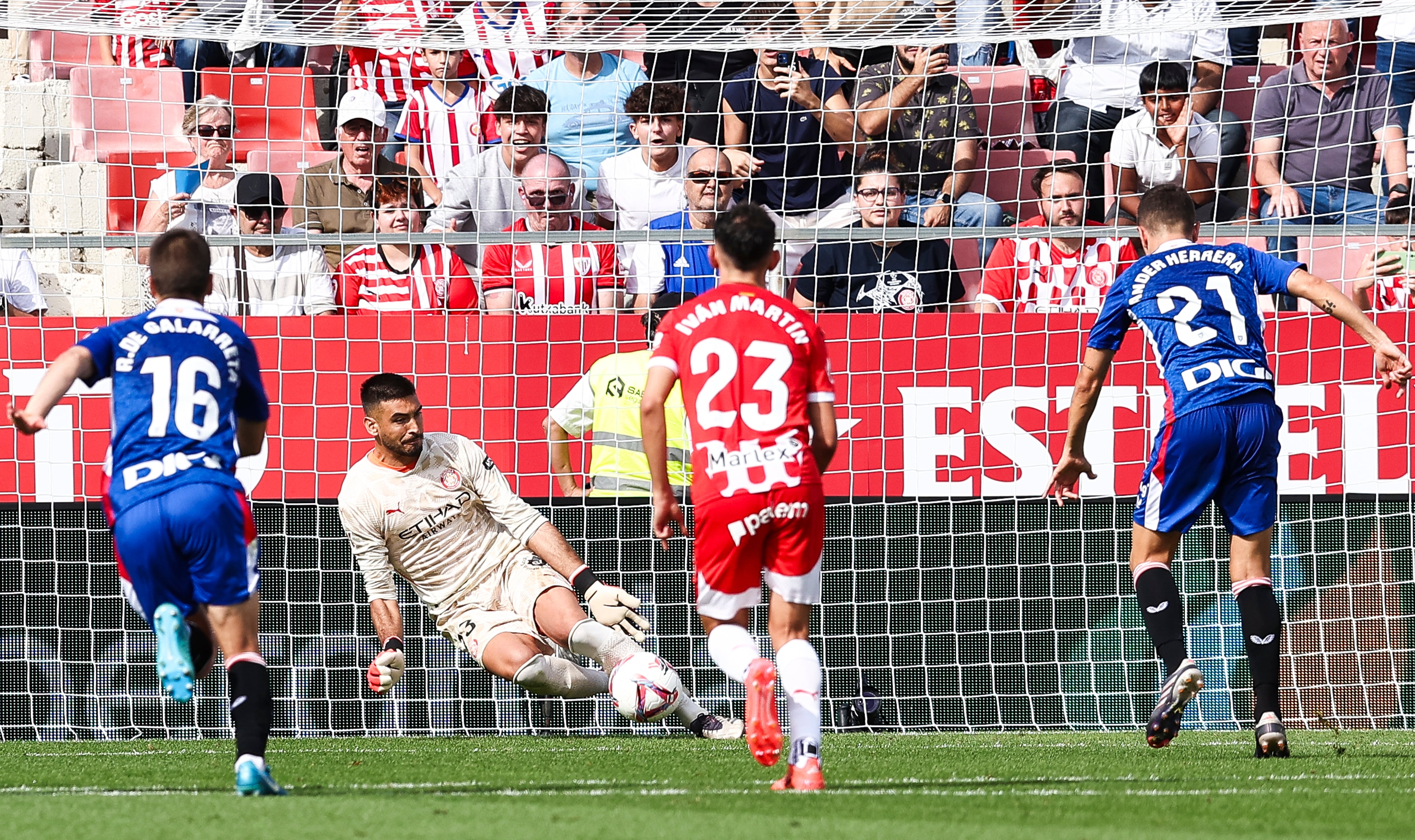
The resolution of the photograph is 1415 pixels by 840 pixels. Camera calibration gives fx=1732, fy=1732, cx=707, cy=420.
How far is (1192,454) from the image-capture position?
6.08m

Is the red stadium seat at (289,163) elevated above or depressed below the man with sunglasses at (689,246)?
above

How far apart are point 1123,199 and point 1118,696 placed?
10.6 ft

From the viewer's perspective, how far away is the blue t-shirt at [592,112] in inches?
408

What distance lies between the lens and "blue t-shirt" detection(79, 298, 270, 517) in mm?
4832

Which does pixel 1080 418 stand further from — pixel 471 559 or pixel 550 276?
pixel 550 276

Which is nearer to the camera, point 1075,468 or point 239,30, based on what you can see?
point 1075,468

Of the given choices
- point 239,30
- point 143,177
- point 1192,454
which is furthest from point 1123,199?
point 143,177

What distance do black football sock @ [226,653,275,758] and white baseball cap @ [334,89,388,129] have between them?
19.1 ft

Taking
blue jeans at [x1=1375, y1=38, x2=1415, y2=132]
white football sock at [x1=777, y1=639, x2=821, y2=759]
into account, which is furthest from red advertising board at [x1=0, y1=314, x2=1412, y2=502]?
white football sock at [x1=777, y1=639, x2=821, y2=759]

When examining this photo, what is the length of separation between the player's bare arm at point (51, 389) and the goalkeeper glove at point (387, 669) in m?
2.24

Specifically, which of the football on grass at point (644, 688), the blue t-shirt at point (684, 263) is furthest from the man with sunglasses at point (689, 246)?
the football on grass at point (644, 688)

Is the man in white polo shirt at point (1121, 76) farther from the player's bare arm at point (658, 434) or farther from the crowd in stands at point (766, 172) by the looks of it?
the player's bare arm at point (658, 434)

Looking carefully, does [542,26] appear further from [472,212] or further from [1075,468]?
[1075,468]

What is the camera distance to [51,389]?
15.3 ft
